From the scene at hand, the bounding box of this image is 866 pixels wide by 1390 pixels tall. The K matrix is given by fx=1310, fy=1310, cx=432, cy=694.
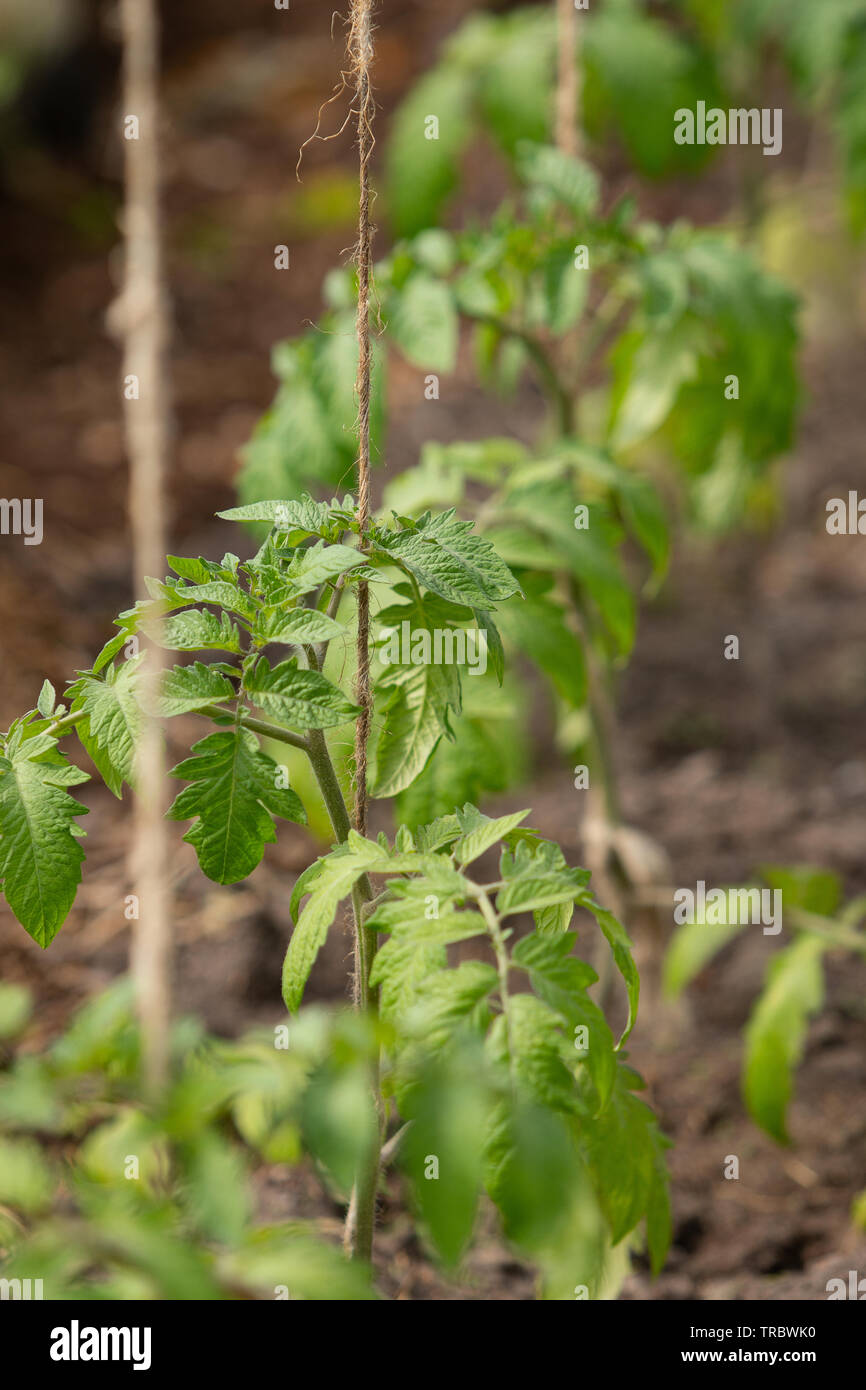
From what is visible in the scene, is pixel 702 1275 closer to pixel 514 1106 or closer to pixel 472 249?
pixel 514 1106

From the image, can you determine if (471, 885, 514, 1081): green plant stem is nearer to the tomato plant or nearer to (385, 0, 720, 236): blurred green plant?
the tomato plant

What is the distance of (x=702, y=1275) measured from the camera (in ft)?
6.66

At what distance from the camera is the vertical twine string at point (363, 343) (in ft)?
4.14

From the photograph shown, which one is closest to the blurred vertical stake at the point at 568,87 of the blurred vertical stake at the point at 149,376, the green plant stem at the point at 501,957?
the blurred vertical stake at the point at 149,376

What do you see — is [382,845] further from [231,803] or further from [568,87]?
Answer: [568,87]

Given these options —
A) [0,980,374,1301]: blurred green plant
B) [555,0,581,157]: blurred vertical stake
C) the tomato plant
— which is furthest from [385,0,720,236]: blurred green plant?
[0,980,374,1301]: blurred green plant

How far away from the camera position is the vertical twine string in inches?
49.7

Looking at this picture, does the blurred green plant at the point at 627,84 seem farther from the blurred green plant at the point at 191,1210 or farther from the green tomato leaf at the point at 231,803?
the blurred green plant at the point at 191,1210

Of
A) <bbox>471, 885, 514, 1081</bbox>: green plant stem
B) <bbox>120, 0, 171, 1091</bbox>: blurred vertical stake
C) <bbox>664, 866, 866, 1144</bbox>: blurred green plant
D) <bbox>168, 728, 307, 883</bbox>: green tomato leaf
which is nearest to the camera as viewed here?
<bbox>471, 885, 514, 1081</bbox>: green plant stem

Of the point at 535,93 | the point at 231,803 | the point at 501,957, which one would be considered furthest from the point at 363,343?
the point at 535,93

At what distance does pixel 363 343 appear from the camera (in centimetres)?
131
